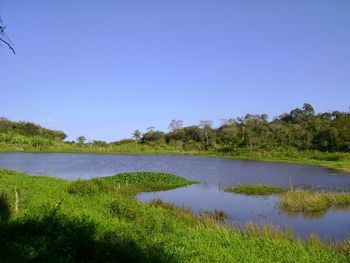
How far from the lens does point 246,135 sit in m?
108

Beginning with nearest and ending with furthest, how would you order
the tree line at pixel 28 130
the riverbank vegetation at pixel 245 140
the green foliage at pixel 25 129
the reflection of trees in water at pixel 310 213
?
the reflection of trees in water at pixel 310 213, the riverbank vegetation at pixel 245 140, the tree line at pixel 28 130, the green foliage at pixel 25 129

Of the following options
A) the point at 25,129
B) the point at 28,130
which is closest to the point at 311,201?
the point at 28,130

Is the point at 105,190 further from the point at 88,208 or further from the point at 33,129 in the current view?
the point at 33,129

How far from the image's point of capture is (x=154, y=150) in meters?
107

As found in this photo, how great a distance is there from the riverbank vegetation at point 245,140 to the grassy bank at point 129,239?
4285cm

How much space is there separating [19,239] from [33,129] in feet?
394

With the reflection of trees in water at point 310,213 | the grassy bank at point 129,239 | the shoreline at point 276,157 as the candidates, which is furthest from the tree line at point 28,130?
the grassy bank at point 129,239

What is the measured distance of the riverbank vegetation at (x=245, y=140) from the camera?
269 feet

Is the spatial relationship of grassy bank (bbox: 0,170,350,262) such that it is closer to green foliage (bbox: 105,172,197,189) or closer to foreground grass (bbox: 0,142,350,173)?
green foliage (bbox: 105,172,197,189)

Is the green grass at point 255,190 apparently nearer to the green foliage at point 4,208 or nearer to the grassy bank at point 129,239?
the grassy bank at point 129,239

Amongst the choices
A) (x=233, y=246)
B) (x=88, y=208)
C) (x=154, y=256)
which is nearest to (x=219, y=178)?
(x=88, y=208)

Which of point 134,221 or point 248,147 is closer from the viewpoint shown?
point 134,221

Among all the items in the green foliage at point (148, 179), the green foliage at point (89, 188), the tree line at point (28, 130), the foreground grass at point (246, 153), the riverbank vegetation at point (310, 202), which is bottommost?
the riverbank vegetation at point (310, 202)

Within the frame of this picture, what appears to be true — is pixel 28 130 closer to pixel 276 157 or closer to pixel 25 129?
pixel 25 129
